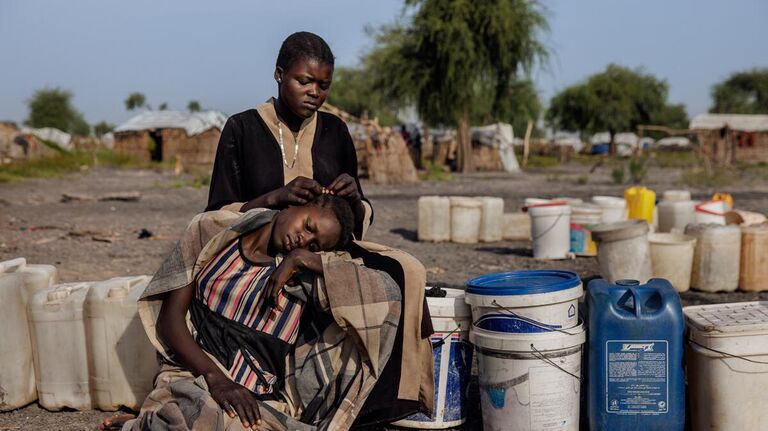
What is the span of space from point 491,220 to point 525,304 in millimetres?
6042

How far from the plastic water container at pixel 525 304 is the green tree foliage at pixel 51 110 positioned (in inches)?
2426

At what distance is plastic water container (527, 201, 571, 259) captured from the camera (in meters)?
7.41

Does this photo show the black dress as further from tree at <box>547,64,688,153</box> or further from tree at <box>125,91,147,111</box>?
tree at <box>125,91,147,111</box>

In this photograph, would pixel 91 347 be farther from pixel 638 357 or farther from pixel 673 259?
pixel 673 259

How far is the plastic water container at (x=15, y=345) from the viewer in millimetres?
3420

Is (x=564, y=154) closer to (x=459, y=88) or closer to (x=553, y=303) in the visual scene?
(x=459, y=88)

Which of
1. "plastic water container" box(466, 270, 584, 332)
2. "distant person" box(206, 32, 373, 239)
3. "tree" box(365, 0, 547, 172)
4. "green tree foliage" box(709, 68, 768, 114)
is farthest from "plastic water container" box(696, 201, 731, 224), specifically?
→ "green tree foliage" box(709, 68, 768, 114)

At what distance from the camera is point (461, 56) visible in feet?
82.0

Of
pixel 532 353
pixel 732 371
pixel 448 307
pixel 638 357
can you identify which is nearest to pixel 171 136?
pixel 448 307

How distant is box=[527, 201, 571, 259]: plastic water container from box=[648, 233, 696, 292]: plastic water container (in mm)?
1609

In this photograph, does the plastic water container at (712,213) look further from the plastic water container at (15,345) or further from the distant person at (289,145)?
the plastic water container at (15,345)

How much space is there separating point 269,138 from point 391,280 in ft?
2.73

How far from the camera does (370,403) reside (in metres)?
2.75

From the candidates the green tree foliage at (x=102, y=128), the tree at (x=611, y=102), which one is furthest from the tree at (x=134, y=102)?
the tree at (x=611, y=102)
